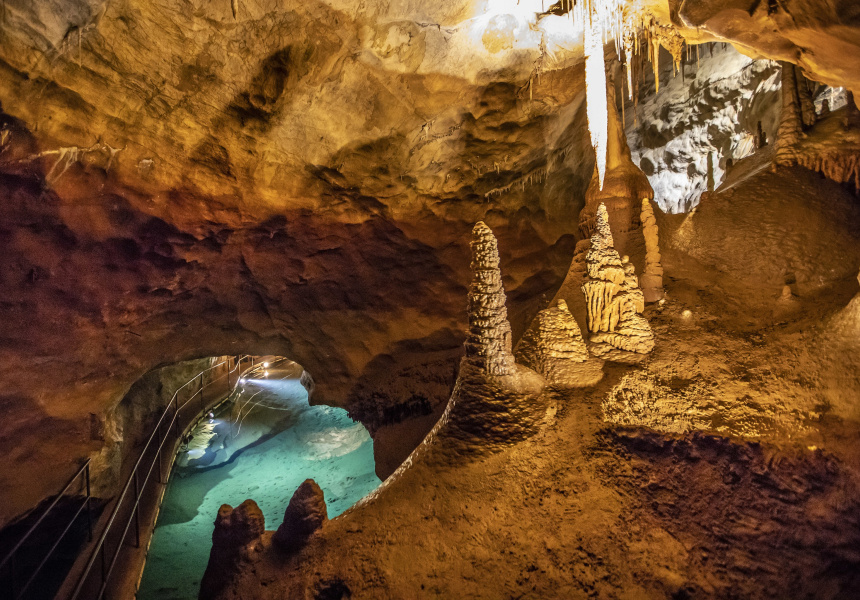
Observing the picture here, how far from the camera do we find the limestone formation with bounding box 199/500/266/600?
4168mm

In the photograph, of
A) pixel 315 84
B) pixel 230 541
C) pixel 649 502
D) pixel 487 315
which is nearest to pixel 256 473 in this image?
pixel 230 541

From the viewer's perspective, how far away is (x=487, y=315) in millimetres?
4801

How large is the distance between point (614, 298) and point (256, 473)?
31.2 ft

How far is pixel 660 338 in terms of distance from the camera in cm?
550

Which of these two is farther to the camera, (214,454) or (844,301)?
(214,454)

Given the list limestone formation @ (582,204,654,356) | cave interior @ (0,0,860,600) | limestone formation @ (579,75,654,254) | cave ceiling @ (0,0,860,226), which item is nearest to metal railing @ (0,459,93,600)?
cave interior @ (0,0,860,600)

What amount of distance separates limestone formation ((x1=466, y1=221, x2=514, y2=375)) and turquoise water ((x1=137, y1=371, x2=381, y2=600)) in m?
6.08

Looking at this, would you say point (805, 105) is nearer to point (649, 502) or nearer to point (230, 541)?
point (649, 502)

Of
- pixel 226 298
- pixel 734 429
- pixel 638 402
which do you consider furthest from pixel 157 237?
pixel 734 429

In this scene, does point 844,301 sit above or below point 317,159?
below

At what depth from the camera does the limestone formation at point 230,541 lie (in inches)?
164

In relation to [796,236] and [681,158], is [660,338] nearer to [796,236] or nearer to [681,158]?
[796,236]

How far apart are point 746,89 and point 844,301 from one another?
1133 centimetres

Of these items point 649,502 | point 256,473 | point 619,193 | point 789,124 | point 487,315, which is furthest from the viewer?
point 256,473
